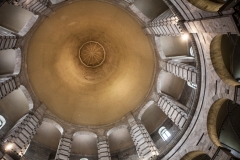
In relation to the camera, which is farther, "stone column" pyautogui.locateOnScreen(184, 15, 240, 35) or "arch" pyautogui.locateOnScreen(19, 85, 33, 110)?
"arch" pyautogui.locateOnScreen(19, 85, 33, 110)

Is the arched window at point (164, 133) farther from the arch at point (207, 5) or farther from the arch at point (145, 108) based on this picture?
the arch at point (207, 5)

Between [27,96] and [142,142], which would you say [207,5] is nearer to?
[142,142]

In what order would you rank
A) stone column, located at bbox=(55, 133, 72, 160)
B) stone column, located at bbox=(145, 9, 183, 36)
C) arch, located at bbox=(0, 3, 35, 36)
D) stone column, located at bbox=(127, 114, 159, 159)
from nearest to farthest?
stone column, located at bbox=(145, 9, 183, 36), stone column, located at bbox=(127, 114, 159, 159), stone column, located at bbox=(55, 133, 72, 160), arch, located at bbox=(0, 3, 35, 36)

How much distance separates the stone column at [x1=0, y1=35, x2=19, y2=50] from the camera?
13199 millimetres

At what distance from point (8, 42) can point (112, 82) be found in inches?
426

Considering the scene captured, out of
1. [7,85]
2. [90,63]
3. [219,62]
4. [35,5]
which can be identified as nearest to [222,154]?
[219,62]

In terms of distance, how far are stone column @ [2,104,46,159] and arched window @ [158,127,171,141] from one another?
10.5 metres

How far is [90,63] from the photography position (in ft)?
75.9

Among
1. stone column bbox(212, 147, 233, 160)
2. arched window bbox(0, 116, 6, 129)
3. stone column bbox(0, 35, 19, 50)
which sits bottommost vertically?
stone column bbox(212, 147, 233, 160)

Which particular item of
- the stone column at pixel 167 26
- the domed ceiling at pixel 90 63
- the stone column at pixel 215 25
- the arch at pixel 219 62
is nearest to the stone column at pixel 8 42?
the domed ceiling at pixel 90 63

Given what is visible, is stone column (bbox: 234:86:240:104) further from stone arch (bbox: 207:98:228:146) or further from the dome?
stone arch (bbox: 207:98:228:146)

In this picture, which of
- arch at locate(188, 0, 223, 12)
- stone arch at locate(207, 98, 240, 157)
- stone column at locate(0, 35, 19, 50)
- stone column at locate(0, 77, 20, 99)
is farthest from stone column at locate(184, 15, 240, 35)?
stone column at locate(0, 77, 20, 99)

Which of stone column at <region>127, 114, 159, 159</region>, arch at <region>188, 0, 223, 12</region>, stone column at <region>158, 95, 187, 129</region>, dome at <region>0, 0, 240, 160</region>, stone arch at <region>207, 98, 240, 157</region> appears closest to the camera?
arch at <region>188, 0, 223, 12</region>

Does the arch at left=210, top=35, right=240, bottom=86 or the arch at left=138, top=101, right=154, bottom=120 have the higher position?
the arch at left=138, top=101, right=154, bottom=120
